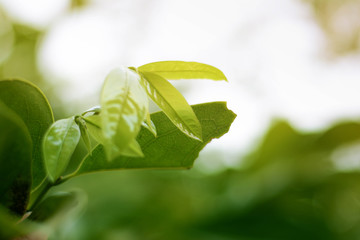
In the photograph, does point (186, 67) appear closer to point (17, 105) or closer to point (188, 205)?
point (17, 105)

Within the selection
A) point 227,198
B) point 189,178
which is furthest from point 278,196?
point 189,178

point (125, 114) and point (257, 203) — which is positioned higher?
point (125, 114)

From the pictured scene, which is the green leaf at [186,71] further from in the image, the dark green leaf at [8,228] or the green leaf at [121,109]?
the dark green leaf at [8,228]

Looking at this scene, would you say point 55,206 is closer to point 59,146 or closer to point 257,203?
point 59,146

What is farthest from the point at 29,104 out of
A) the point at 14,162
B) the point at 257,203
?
the point at 257,203

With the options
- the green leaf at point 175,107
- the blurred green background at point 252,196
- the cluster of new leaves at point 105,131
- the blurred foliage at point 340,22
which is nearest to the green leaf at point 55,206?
the cluster of new leaves at point 105,131
